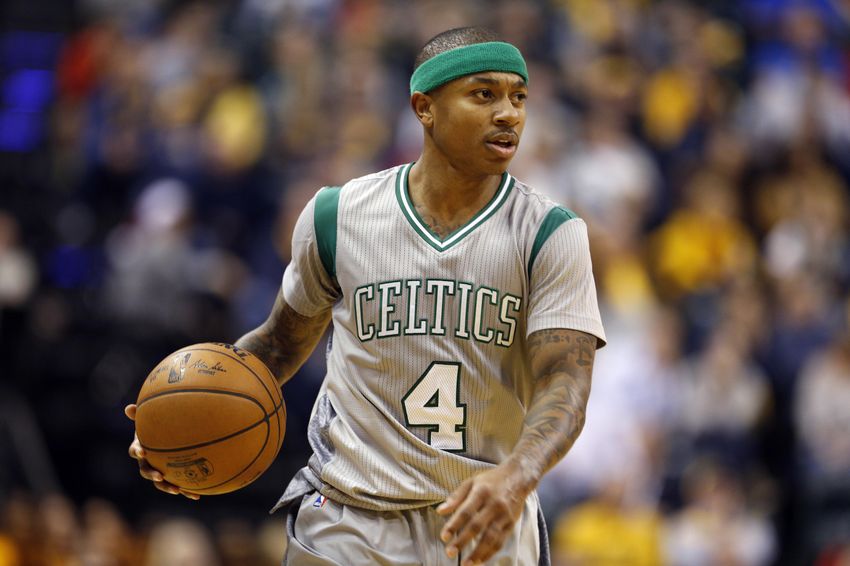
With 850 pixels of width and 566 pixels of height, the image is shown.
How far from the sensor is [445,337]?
496 centimetres

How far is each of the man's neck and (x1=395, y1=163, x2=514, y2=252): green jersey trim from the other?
Answer: 2 cm

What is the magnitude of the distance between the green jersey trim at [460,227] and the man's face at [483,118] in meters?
0.13

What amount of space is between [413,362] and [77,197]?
32.3 feet

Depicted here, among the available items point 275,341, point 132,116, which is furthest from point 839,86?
point 275,341

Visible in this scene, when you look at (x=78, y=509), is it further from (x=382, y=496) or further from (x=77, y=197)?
(x=382, y=496)

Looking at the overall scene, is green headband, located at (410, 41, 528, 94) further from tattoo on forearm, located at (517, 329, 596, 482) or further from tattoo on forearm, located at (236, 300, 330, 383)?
tattoo on forearm, located at (236, 300, 330, 383)

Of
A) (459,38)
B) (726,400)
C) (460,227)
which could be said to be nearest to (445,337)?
(460,227)

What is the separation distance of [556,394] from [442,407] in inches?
20.1

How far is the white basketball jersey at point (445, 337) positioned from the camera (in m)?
4.93

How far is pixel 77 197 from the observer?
14.1m

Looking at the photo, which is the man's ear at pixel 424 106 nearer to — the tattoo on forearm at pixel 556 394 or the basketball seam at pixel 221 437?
the tattoo on forearm at pixel 556 394

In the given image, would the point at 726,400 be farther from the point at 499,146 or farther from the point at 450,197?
the point at 499,146

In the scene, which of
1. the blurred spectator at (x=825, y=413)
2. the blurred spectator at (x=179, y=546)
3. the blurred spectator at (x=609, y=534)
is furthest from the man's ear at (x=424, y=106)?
the blurred spectator at (x=825, y=413)

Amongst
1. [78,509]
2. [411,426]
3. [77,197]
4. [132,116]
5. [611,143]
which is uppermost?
[611,143]
